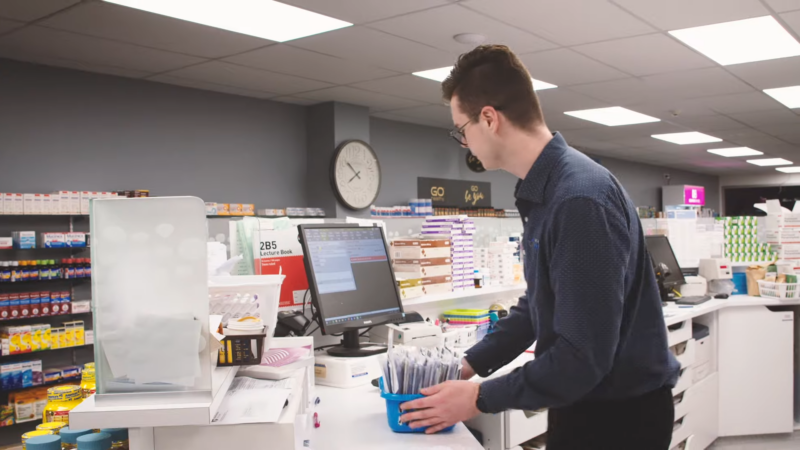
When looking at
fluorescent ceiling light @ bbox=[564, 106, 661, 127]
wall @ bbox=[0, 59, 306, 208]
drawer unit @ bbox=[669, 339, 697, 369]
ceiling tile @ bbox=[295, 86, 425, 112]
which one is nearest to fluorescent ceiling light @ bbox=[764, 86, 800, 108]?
fluorescent ceiling light @ bbox=[564, 106, 661, 127]

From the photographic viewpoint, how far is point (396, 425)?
1.57 meters

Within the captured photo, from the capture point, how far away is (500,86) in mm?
1293

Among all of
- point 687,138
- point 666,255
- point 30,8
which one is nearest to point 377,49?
point 30,8

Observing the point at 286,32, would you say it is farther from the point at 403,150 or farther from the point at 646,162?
the point at 646,162

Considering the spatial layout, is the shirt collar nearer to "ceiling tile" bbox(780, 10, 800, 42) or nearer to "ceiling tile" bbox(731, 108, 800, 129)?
"ceiling tile" bbox(780, 10, 800, 42)

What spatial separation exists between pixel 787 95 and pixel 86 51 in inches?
268

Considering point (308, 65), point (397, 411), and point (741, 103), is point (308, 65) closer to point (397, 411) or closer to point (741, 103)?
point (397, 411)

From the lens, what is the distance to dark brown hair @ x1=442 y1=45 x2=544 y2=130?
1293 mm

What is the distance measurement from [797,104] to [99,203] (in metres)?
8.09

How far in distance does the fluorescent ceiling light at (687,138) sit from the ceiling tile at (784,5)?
18.1 feet

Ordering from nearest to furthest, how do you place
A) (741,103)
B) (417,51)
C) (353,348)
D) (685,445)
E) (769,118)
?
(353,348) → (685,445) → (417,51) → (741,103) → (769,118)

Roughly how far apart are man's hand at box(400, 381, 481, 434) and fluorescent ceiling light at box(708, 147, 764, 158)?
1147cm

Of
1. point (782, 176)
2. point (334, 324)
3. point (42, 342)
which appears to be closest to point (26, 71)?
point (42, 342)

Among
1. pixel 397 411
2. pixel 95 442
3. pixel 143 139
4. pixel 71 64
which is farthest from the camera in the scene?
pixel 143 139
